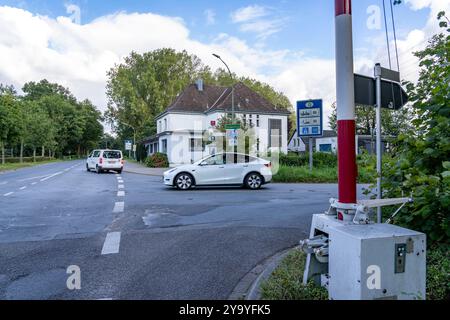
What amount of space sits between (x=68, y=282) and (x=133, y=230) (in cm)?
279

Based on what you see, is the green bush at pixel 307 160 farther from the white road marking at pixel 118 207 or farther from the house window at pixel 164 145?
the house window at pixel 164 145

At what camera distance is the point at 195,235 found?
21.7 ft

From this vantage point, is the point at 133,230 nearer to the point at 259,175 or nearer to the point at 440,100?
the point at 440,100

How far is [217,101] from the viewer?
44.1 meters

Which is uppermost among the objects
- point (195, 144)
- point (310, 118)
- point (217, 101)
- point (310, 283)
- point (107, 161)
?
point (217, 101)

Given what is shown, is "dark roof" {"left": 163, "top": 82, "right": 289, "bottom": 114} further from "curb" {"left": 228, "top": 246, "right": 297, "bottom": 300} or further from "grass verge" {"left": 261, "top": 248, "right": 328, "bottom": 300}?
"grass verge" {"left": 261, "top": 248, "right": 328, "bottom": 300}

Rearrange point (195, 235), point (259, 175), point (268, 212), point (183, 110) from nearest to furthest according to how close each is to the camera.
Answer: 1. point (195, 235)
2. point (268, 212)
3. point (259, 175)
4. point (183, 110)

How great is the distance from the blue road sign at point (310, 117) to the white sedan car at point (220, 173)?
5.57m

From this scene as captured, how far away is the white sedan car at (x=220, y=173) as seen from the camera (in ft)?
47.8

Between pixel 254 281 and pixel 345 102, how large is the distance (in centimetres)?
225

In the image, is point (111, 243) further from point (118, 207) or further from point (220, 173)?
point (220, 173)

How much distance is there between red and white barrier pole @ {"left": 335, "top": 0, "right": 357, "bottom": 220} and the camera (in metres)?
3.74

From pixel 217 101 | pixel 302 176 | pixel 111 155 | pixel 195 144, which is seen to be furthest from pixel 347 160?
pixel 217 101
